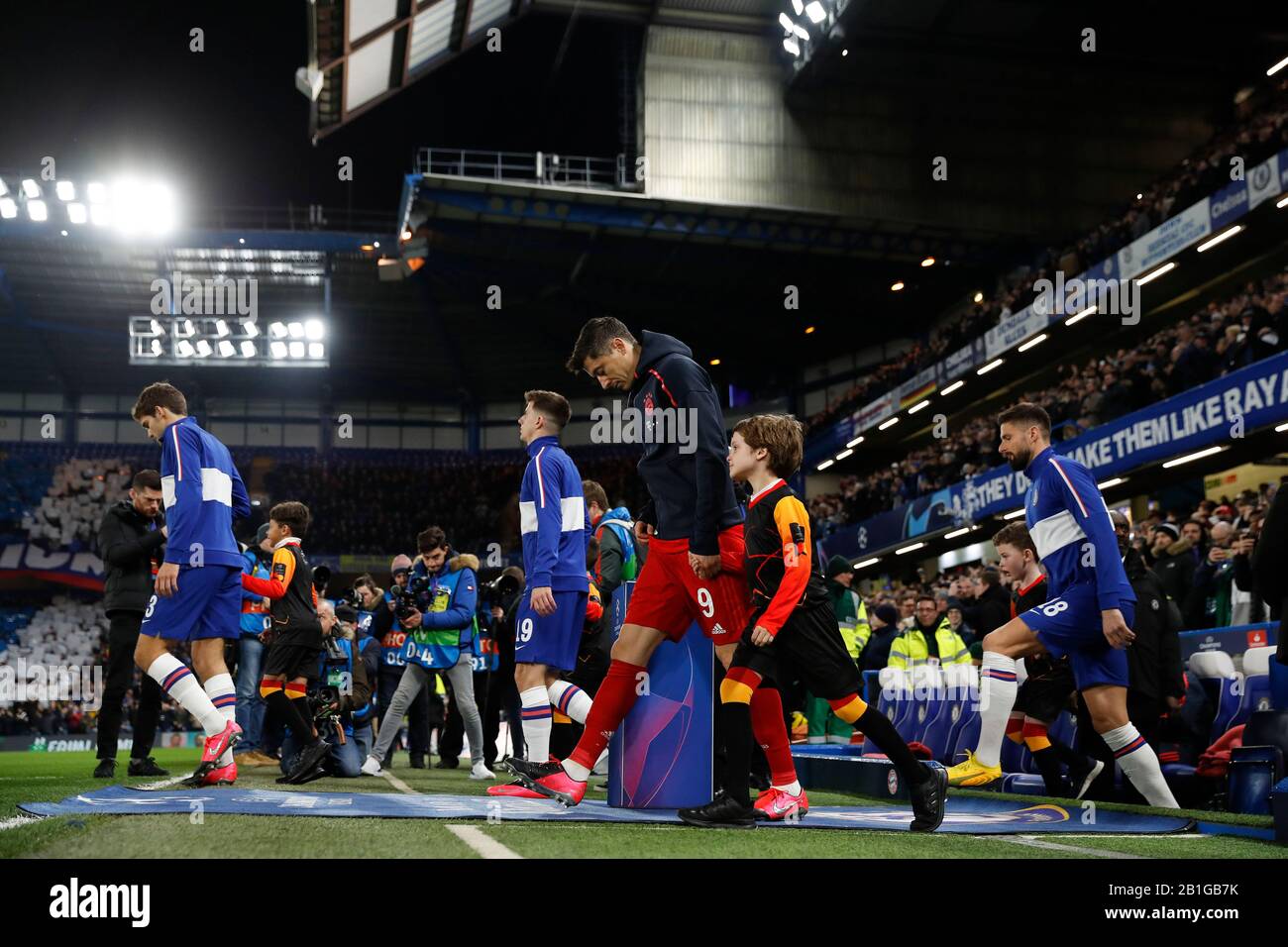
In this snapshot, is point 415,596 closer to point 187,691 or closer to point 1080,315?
point 187,691

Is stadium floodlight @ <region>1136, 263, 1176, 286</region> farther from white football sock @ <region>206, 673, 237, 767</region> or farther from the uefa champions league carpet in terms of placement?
white football sock @ <region>206, 673, 237, 767</region>

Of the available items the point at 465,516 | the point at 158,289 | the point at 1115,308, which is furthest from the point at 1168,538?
the point at 465,516

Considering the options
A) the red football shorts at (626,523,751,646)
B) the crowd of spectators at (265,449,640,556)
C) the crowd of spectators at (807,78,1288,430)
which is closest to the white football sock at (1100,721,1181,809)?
the red football shorts at (626,523,751,646)

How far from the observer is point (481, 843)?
3.46 m

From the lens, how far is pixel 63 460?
37.9 meters

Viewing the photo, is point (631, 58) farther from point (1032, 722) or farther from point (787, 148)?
point (1032, 722)

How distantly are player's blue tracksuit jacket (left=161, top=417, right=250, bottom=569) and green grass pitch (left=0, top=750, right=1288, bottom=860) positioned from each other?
1577mm

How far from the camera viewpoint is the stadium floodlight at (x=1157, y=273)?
2202cm

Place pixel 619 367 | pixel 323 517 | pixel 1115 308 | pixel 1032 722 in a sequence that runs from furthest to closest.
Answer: pixel 323 517, pixel 1115 308, pixel 1032 722, pixel 619 367

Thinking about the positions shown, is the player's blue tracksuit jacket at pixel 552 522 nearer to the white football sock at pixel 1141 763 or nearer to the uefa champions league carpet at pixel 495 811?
the uefa champions league carpet at pixel 495 811

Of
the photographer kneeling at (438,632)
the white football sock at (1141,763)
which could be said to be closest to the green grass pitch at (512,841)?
the white football sock at (1141,763)

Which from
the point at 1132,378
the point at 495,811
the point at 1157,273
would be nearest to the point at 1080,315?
the point at 1157,273

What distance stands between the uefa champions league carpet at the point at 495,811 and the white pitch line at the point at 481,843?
1.44ft
